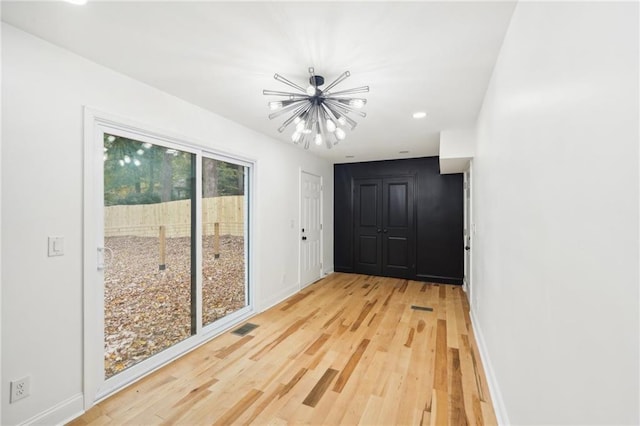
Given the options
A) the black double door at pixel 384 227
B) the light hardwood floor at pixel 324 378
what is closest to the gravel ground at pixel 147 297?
the light hardwood floor at pixel 324 378

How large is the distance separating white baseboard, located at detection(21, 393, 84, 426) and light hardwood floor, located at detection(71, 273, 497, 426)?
0.20 feet

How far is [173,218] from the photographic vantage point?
2732 millimetres

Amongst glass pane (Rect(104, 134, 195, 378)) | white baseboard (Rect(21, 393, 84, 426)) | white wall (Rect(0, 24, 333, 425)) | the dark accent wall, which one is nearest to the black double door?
the dark accent wall

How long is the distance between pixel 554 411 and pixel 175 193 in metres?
2.98

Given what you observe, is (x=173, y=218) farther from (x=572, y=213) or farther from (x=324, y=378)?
(x=572, y=213)

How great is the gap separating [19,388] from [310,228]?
3989 millimetres

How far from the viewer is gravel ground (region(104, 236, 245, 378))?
223cm

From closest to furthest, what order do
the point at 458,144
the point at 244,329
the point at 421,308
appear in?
the point at 244,329
the point at 458,144
the point at 421,308

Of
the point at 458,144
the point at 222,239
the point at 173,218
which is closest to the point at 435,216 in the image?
the point at 458,144

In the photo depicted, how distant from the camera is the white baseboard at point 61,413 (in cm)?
172

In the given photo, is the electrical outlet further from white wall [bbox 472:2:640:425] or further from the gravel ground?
white wall [bbox 472:2:640:425]

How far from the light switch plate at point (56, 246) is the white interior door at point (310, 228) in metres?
3.32

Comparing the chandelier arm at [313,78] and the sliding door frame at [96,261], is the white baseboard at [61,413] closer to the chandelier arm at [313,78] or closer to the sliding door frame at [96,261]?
the sliding door frame at [96,261]

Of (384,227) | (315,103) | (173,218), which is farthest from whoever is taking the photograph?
(384,227)
